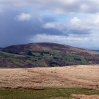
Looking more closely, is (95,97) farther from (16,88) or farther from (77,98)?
(16,88)

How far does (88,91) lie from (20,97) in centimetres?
1507

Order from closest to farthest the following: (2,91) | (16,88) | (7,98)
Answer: (7,98), (2,91), (16,88)

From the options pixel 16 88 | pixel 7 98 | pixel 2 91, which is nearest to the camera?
pixel 7 98

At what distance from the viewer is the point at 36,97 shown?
133 ft

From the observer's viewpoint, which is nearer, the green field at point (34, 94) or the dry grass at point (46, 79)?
the green field at point (34, 94)

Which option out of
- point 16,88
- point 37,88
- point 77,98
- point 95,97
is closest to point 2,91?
point 16,88

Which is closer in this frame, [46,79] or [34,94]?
[34,94]

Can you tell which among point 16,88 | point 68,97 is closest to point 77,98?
point 68,97

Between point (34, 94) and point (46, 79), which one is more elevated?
point (46, 79)

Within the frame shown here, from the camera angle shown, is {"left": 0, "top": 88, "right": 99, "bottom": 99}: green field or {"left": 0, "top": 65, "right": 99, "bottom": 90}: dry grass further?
{"left": 0, "top": 65, "right": 99, "bottom": 90}: dry grass

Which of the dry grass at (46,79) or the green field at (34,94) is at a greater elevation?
the dry grass at (46,79)

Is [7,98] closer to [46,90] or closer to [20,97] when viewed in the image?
[20,97]

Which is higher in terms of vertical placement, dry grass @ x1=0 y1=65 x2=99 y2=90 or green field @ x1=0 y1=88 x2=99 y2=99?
dry grass @ x1=0 y1=65 x2=99 y2=90

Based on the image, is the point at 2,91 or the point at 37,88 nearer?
the point at 2,91
